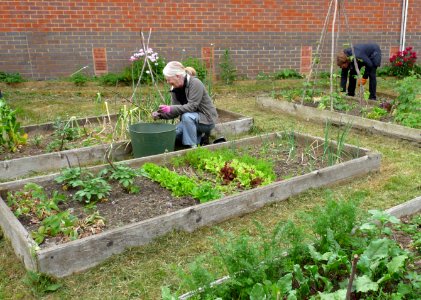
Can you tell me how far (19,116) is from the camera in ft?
24.1

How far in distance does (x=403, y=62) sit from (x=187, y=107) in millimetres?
8132

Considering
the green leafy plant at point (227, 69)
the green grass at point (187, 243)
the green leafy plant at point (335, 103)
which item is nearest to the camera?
the green grass at point (187, 243)

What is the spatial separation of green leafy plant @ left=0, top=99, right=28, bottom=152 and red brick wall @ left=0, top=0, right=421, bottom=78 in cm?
482

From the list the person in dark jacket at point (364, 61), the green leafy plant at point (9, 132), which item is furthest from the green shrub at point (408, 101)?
the green leafy plant at point (9, 132)

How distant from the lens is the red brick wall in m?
9.63

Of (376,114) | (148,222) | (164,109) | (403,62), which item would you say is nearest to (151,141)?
(164,109)

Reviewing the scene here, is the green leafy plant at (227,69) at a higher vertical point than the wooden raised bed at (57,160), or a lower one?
higher

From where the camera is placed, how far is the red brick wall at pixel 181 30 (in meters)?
9.63

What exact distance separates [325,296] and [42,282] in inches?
74.4

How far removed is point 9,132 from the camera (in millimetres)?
5355

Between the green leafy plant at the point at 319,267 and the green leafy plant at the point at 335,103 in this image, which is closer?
the green leafy plant at the point at 319,267

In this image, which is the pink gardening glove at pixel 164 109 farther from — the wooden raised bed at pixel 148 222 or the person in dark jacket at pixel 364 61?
the person in dark jacket at pixel 364 61

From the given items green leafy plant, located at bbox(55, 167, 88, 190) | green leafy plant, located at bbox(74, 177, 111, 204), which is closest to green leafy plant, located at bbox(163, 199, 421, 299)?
green leafy plant, located at bbox(74, 177, 111, 204)

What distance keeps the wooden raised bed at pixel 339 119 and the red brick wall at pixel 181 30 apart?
8.91 feet
